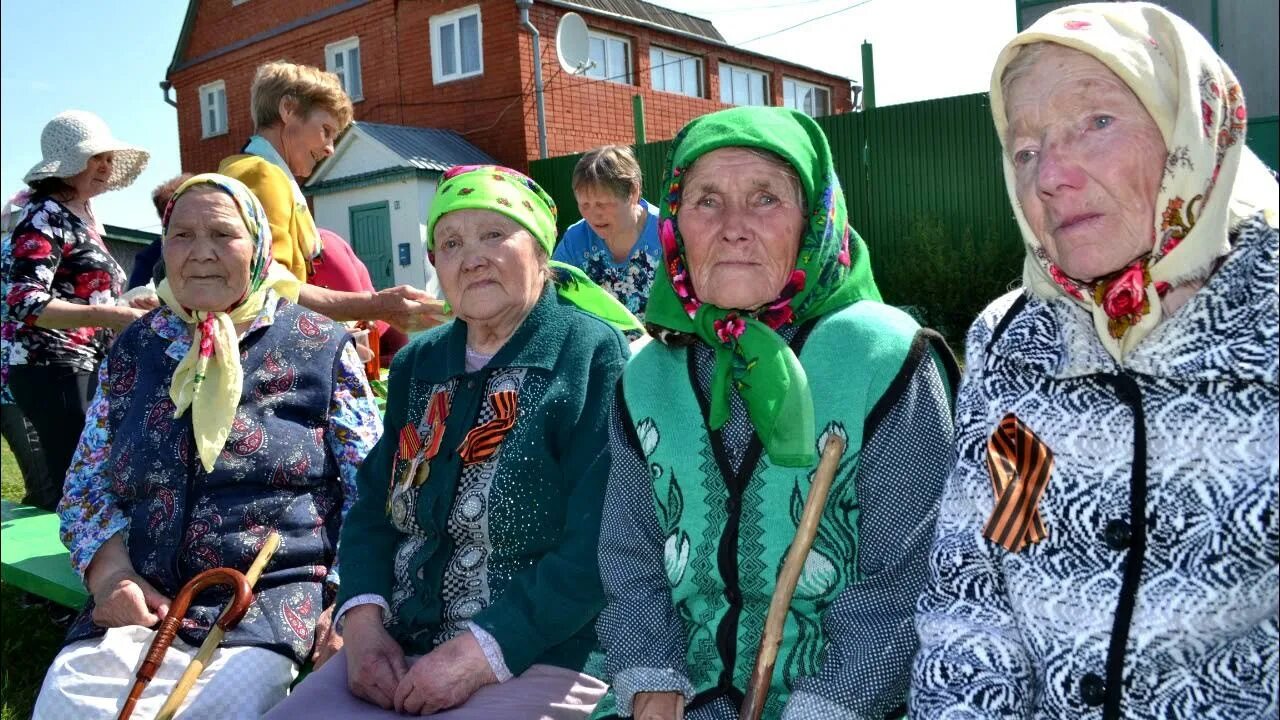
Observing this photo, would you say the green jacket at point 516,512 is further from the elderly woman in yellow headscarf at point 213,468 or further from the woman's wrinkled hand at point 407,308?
the woman's wrinkled hand at point 407,308

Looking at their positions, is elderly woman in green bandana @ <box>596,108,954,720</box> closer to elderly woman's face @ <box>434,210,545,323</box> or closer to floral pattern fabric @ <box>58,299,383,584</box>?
elderly woman's face @ <box>434,210,545,323</box>

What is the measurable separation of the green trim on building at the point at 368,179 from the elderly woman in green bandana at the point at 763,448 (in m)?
13.6

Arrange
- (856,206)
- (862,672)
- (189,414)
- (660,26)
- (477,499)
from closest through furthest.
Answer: (862,672)
(477,499)
(189,414)
(856,206)
(660,26)

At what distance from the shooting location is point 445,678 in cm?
213

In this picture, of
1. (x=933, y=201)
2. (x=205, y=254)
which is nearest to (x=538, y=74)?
(x=933, y=201)

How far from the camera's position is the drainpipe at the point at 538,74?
16156 millimetres

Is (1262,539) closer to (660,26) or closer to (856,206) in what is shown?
(856,206)

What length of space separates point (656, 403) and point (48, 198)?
3.44 metres

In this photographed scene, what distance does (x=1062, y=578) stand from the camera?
1507 millimetres

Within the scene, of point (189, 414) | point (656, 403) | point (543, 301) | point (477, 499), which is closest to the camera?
point (656, 403)

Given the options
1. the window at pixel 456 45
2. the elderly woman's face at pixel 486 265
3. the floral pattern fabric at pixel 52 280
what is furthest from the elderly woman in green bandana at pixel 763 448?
the window at pixel 456 45

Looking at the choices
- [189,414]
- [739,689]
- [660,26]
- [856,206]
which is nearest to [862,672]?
[739,689]

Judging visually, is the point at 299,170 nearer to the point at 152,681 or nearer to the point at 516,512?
the point at 152,681

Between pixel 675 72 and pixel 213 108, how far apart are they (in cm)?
1025
